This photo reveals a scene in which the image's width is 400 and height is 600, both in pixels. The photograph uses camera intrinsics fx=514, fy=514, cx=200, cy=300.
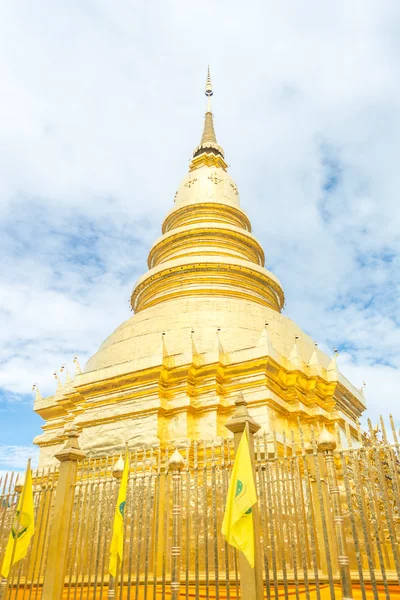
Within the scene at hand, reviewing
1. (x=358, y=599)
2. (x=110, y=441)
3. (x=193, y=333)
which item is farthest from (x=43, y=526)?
(x=193, y=333)

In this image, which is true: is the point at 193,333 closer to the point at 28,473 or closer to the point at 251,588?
the point at 28,473

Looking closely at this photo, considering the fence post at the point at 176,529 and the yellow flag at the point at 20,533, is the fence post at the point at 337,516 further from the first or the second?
the yellow flag at the point at 20,533

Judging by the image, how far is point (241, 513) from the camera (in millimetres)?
4812

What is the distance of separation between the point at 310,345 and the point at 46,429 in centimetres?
771

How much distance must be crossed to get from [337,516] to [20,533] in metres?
4.10

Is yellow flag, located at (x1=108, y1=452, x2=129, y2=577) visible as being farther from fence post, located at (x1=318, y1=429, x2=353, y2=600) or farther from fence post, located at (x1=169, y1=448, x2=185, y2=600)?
fence post, located at (x1=318, y1=429, x2=353, y2=600)

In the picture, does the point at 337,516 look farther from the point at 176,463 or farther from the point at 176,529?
the point at 176,463

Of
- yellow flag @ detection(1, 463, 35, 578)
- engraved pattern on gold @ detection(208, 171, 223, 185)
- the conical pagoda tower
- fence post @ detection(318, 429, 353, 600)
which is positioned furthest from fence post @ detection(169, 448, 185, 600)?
engraved pattern on gold @ detection(208, 171, 223, 185)

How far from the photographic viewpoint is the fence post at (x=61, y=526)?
6.36m

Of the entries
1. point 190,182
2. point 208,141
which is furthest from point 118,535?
point 208,141

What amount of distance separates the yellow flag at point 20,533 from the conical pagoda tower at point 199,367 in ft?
7.20

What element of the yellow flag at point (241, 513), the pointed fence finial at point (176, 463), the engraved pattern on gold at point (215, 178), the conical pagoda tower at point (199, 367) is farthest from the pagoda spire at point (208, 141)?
the yellow flag at point (241, 513)

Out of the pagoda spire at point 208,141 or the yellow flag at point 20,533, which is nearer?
the yellow flag at point 20,533

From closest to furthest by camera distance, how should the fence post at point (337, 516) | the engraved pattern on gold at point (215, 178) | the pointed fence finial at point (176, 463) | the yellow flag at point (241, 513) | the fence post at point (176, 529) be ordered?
the fence post at point (337, 516), the yellow flag at point (241, 513), the fence post at point (176, 529), the pointed fence finial at point (176, 463), the engraved pattern on gold at point (215, 178)
